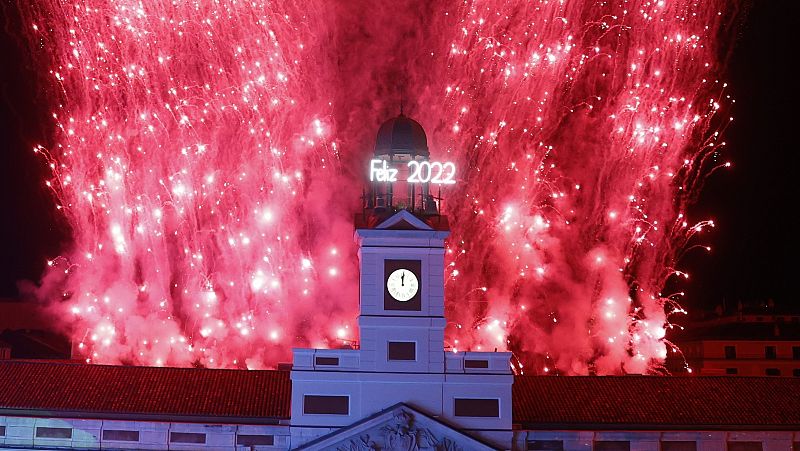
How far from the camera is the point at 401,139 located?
40781mm

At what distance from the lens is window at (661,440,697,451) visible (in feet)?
130

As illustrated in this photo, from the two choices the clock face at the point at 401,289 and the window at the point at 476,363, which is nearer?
the window at the point at 476,363

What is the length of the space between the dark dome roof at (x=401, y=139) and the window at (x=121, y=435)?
14.9m

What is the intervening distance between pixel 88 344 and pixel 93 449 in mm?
14210

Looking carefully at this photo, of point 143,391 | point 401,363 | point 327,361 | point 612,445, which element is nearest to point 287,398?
point 327,361

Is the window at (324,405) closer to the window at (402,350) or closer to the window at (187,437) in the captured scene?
the window at (402,350)

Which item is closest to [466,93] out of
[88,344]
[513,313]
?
[513,313]

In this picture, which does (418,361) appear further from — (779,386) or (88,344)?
(88,344)

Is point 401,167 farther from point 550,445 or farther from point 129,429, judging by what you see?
point 129,429

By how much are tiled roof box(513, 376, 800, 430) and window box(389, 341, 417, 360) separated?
4.93 m

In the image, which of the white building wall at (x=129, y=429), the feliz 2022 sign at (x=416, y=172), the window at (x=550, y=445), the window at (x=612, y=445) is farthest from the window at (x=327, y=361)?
the window at (x=612, y=445)

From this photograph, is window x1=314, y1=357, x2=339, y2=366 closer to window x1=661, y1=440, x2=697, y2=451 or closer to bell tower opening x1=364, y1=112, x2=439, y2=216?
bell tower opening x1=364, y1=112, x2=439, y2=216

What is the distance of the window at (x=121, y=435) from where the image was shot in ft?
127

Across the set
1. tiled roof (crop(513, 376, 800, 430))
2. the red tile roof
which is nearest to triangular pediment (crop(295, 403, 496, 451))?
the red tile roof
